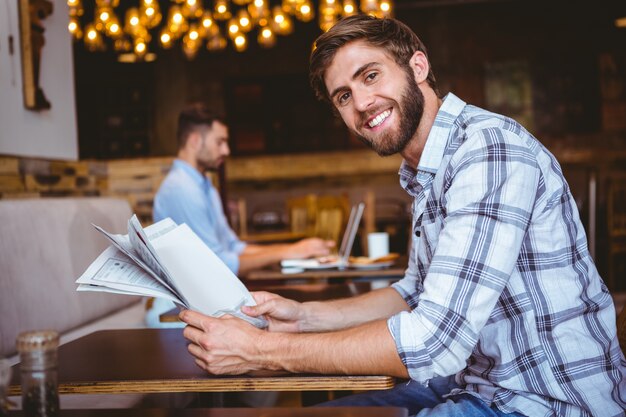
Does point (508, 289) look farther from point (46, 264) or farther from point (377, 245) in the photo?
point (46, 264)

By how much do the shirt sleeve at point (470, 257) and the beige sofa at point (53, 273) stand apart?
132cm

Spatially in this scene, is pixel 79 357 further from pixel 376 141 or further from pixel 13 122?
pixel 13 122

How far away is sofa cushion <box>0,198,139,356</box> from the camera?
2.34m

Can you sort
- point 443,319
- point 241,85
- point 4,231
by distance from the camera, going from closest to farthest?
point 443,319 → point 4,231 → point 241,85

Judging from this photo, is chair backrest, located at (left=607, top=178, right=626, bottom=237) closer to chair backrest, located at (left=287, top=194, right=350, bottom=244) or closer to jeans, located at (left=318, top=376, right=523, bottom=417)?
chair backrest, located at (left=287, top=194, right=350, bottom=244)

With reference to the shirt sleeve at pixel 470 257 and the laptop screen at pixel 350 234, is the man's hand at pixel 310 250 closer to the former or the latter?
the laptop screen at pixel 350 234

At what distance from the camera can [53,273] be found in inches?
104

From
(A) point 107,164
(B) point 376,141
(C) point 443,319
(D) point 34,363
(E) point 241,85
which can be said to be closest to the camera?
(D) point 34,363

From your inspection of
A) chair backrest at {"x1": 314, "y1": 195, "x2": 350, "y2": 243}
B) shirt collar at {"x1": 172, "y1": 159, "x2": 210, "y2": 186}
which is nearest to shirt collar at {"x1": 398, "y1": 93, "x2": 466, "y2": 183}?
shirt collar at {"x1": 172, "y1": 159, "x2": 210, "y2": 186}

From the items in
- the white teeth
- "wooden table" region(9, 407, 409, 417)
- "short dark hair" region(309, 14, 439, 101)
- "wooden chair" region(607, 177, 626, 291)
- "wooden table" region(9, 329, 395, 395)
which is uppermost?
"short dark hair" region(309, 14, 439, 101)

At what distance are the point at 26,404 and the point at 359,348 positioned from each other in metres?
0.55

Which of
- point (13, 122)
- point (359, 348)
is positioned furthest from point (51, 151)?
point (359, 348)

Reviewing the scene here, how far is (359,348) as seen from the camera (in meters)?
1.12

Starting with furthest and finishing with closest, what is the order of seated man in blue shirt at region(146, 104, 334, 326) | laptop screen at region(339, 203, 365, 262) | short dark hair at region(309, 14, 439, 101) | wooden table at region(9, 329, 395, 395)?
1. seated man in blue shirt at region(146, 104, 334, 326)
2. laptop screen at region(339, 203, 365, 262)
3. short dark hair at region(309, 14, 439, 101)
4. wooden table at region(9, 329, 395, 395)
